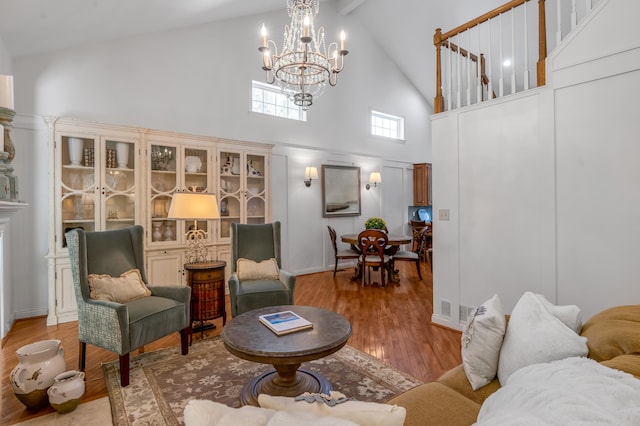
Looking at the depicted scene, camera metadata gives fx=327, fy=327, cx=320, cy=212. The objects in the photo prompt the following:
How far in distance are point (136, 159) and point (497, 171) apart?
13.3ft

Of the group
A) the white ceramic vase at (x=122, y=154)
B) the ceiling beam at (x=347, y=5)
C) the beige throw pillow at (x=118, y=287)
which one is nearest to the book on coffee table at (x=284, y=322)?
the beige throw pillow at (x=118, y=287)

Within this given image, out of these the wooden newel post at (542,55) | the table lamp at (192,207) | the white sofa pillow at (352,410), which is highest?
the wooden newel post at (542,55)

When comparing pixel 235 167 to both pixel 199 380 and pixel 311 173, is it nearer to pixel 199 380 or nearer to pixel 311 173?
pixel 311 173

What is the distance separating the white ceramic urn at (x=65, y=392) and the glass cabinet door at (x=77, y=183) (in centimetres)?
213

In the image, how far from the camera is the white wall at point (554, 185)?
2316mm

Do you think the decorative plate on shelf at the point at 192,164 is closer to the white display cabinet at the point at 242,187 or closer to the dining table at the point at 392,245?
the white display cabinet at the point at 242,187

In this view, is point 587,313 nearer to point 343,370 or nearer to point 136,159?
point 343,370

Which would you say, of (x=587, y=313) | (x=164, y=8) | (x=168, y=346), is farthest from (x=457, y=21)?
(x=168, y=346)

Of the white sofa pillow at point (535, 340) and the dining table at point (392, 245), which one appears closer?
the white sofa pillow at point (535, 340)

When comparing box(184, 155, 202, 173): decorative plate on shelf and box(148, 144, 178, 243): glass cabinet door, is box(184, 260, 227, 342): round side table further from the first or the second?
box(184, 155, 202, 173): decorative plate on shelf

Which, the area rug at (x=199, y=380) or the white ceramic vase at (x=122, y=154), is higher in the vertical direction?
the white ceramic vase at (x=122, y=154)

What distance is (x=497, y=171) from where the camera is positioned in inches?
120

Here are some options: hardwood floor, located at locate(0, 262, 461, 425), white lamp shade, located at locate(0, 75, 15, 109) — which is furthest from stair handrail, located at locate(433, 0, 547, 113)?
white lamp shade, located at locate(0, 75, 15, 109)

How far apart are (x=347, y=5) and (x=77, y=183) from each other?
5552mm
